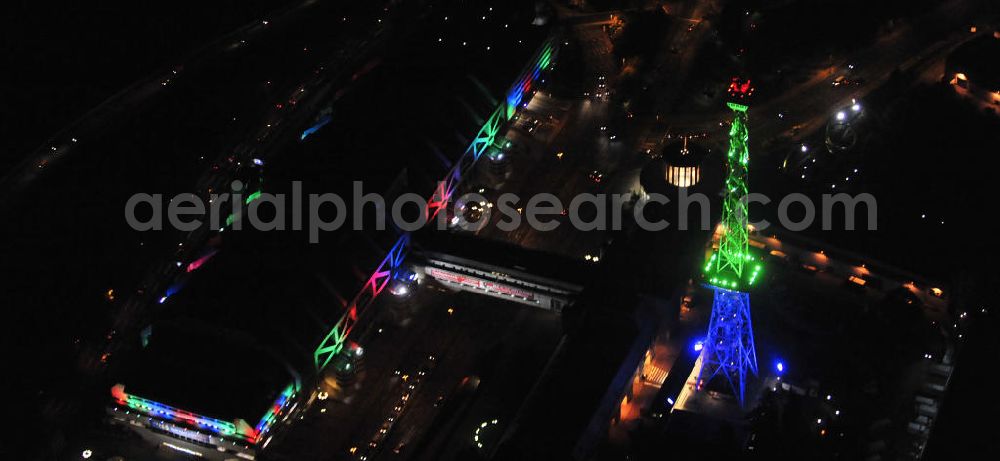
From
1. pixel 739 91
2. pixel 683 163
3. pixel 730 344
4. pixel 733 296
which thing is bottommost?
pixel 730 344

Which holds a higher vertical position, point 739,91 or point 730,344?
point 739,91

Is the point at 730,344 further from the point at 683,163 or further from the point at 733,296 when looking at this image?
the point at 683,163

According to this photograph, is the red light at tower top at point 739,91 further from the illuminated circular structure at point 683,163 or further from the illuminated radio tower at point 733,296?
the illuminated circular structure at point 683,163

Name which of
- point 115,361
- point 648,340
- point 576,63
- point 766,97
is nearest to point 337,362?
point 115,361

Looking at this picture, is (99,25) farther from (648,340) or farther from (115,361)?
(648,340)

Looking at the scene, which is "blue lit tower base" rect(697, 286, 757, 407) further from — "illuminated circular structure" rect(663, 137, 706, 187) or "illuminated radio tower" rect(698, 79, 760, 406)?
"illuminated circular structure" rect(663, 137, 706, 187)

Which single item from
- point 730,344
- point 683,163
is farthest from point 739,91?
point 683,163

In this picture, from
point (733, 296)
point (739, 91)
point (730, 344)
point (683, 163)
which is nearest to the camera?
point (739, 91)

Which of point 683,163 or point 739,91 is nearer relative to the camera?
point 739,91

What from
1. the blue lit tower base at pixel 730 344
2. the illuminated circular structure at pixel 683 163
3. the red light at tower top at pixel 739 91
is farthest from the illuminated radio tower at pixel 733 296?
the illuminated circular structure at pixel 683 163
